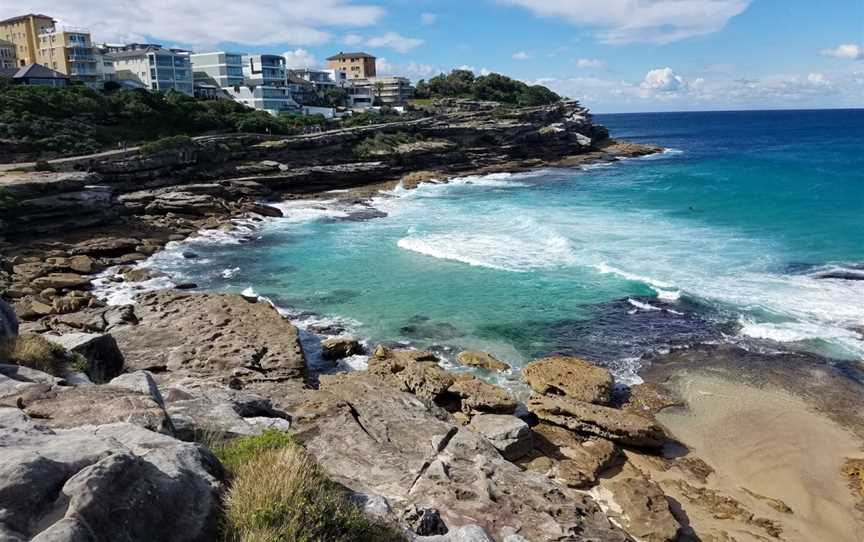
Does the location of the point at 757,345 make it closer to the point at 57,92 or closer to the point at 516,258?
the point at 516,258

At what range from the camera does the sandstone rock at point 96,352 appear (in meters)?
13.0

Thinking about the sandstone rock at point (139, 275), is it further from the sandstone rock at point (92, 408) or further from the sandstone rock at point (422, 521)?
the sandstone rock at point (422, 521)

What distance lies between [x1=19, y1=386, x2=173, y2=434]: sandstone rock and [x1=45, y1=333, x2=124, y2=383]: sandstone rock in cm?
437

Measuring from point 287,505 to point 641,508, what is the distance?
9.87 metres

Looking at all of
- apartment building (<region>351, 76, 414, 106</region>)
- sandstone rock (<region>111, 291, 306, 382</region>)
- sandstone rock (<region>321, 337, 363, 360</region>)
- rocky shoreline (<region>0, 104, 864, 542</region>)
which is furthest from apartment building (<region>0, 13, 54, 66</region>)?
sandstone rock (<region>321, 337, 363, 360</region>)

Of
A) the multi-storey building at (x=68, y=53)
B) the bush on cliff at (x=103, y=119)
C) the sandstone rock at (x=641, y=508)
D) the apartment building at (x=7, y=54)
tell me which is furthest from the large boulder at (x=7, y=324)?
the apartment building at (x=7, y=54)

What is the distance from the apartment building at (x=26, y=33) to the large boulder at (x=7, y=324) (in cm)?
8349

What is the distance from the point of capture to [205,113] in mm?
66062

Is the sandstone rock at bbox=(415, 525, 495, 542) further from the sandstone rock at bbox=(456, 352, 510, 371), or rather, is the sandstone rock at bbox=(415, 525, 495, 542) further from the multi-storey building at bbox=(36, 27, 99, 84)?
the multi-storey building at bbox=(36, 27, 99, 84)

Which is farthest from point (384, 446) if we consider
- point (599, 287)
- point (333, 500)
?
point (599, 287)

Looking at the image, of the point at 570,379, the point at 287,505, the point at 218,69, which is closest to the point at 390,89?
the point at 218,69

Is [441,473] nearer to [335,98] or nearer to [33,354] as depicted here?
[33,354]

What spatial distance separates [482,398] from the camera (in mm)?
17469

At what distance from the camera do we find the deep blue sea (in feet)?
77.1
